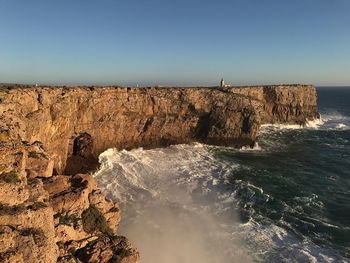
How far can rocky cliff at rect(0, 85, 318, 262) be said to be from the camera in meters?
14.9

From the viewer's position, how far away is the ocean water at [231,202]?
27.6 m

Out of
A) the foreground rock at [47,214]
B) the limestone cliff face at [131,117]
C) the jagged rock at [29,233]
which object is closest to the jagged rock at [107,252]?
the foreground rock at [47,214]

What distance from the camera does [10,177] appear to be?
15.4 m

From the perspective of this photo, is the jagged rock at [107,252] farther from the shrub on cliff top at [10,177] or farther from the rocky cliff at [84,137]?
the shrub on cliff top at [10,177]

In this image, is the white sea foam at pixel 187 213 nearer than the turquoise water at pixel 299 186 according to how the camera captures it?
Yes

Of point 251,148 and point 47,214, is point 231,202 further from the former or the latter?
point 251,148

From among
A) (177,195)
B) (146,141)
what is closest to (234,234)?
(177,195)

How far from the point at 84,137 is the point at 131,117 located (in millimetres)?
9664

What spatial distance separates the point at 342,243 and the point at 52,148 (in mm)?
31136

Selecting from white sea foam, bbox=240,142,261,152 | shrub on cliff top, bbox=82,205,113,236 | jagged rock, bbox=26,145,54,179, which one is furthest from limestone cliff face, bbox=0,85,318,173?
shrub on cliff top, bbox=82,205,113,236

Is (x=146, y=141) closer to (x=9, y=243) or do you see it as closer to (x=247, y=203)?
(x=247, y=203)

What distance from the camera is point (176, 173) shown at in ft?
151

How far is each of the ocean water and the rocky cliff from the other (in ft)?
11.7

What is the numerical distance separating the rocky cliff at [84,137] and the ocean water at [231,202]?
3552 mm
